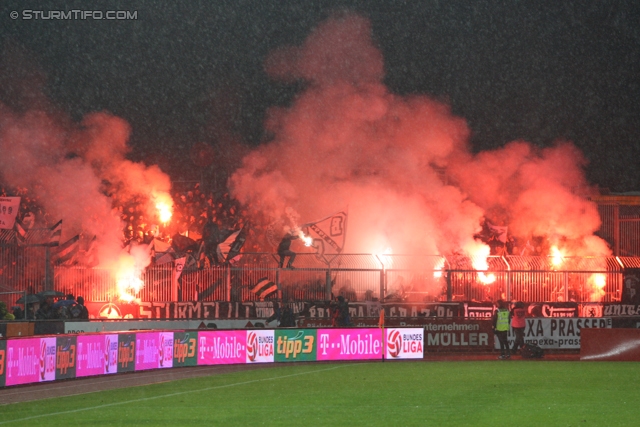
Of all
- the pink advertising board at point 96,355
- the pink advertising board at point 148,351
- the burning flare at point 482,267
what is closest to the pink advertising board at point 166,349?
the pink advertising board at point 148,351

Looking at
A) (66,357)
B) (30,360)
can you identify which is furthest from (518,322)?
(30,360)

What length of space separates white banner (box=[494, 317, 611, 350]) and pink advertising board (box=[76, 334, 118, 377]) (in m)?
13.9

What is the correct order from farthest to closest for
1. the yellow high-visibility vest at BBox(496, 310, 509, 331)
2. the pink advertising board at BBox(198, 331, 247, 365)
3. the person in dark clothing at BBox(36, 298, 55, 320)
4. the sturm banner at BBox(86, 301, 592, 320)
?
the sturm banner at BBox(86, 301, 592, 320), the yellow high-visibility vest at BBox(496, 310, 509, 331), the person in dark clothing at BBox(36, 298, 55, 320), the pink advertising board at BBox(198, 331, 247, 365)

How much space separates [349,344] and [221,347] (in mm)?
4066

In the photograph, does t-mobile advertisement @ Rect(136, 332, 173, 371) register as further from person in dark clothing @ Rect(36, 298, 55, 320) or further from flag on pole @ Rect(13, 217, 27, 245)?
flag on pole @ Rect(13, 217, 27, 245)

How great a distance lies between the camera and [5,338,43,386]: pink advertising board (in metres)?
17.9

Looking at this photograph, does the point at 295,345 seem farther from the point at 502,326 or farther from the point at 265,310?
the point at 265,310

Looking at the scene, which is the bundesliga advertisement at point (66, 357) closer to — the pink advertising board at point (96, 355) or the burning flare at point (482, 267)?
the pink advertising board at point (96, 355)

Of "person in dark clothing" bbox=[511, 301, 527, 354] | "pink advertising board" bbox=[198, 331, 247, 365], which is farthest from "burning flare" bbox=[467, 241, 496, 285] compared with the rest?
"pink advertising board" bbox=[198, 331, 247, 365]

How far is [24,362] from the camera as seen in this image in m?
18.4

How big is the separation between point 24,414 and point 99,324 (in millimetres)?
12408

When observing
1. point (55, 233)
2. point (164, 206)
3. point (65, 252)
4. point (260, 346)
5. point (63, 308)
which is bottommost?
point (260, 346)

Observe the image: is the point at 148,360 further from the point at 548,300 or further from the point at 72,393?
the point at 548,300

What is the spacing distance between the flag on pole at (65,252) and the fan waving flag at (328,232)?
10300mm
